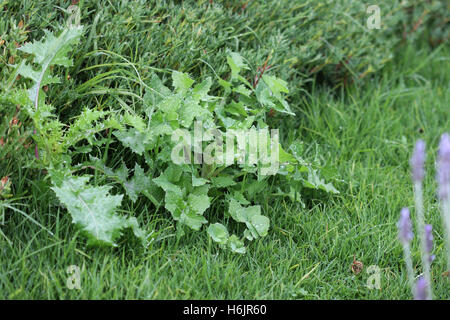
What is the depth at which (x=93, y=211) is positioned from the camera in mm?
2049

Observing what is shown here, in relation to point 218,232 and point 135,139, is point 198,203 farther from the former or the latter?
point 135,139

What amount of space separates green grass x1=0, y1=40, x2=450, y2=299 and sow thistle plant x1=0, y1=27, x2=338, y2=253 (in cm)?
8

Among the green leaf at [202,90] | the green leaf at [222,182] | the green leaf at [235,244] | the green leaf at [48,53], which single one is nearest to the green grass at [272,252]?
the green leaf at [235,244]

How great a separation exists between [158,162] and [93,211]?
0.46m

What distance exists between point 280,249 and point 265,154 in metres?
0.42

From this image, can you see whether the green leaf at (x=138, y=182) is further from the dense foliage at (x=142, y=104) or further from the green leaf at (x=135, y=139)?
the green leaf at (x=135, y=139)

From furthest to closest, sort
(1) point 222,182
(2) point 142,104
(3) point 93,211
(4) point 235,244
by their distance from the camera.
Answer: (2) point 142,104 < (1) point 222,182 < (4) point 235,244 < (3) point 93,211

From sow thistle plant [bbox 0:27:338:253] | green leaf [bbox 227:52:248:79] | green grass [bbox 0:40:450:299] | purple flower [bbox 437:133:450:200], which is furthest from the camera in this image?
green leaf [bbox 227:52:248:79]

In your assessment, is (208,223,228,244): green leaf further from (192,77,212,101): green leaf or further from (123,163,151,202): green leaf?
(192,77,212,101): green leaf

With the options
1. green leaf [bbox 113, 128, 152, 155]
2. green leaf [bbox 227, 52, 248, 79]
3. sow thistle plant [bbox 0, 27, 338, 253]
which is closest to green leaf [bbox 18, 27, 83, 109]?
sow thistle plant [bbox 0, 27, 338, 253]

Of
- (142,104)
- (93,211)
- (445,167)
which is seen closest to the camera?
(445,167)

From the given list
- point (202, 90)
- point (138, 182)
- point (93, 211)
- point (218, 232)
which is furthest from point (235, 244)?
point (202, 90)

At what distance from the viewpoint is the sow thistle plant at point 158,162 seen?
209 centimetres

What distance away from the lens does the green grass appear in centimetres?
198
